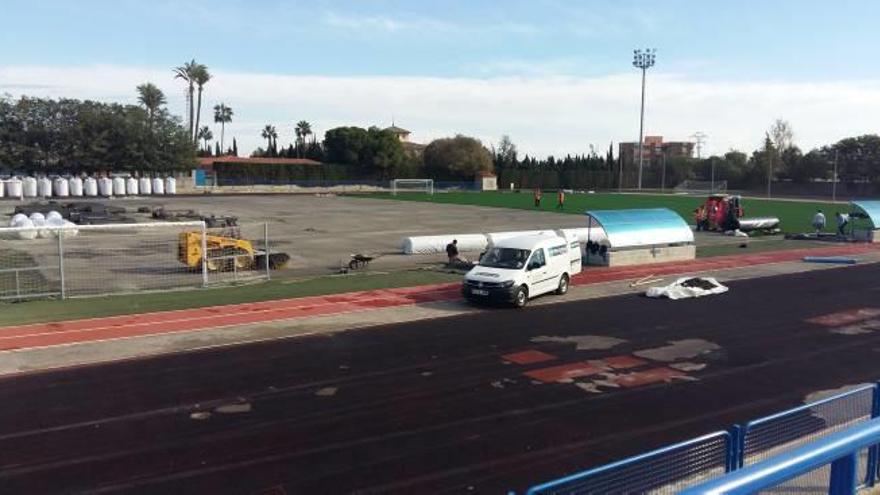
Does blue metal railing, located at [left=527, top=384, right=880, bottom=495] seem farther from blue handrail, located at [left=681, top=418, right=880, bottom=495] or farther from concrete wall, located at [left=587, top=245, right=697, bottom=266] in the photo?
concrete wall, located at [left=587, top=245, right=697, bottom=266]

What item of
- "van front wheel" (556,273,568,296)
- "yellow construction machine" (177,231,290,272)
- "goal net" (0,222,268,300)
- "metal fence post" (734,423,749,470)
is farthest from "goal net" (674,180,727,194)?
"metal fence post" (734,423,749,470)

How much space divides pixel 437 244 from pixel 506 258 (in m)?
12.2

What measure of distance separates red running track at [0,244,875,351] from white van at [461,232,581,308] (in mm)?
1768

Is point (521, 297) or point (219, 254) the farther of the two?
point (219, 254)

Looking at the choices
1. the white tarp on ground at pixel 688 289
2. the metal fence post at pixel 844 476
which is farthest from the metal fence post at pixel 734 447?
the white tarp on ground at pixel 688 289

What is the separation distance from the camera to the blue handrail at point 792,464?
120 inches

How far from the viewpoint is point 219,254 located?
89.5 ft

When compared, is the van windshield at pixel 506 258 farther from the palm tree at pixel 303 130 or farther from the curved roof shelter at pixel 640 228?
the palm tree at pixel 303 130

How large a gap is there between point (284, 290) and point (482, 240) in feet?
42.2

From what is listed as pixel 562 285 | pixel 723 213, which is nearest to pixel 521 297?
pixel 562 285

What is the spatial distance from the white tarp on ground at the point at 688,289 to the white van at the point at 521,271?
2.95 m

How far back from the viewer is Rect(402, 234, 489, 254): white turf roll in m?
33.9

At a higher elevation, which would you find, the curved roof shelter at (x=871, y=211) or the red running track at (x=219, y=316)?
the curved roof shelter at (x=871, y=211)

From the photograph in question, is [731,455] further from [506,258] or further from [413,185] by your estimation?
[413,185]
